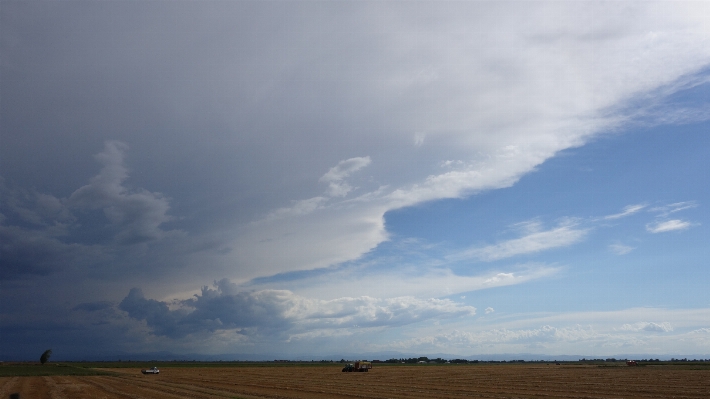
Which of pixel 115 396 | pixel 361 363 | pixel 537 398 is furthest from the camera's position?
pixel 361 363

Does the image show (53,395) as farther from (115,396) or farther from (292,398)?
(292,398)

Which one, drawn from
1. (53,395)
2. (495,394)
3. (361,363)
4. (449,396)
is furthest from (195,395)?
(361,363)

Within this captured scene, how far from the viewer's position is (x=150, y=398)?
41156mm

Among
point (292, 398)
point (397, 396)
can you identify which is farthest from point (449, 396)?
point (292, 398)

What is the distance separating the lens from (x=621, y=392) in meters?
44.8

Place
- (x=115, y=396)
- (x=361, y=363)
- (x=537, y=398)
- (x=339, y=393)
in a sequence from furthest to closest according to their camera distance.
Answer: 1. (x=361, y=363)
2. (x=339, y=393)
3. (x=115, y=396)
4. (x=537, y=398)

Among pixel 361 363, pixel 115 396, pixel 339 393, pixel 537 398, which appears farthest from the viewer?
pixel 361 363

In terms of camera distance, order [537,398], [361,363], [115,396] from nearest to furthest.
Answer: [537,398] → [115,396] → [361,363]

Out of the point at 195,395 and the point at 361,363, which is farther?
the point at 361,363

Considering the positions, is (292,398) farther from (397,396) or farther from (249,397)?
(397,396)

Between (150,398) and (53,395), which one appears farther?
(53,395)

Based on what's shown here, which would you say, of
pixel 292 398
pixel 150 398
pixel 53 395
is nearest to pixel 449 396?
pixel 292 398

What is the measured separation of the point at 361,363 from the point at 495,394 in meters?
60.8

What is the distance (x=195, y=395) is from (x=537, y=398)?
31.3 metres
